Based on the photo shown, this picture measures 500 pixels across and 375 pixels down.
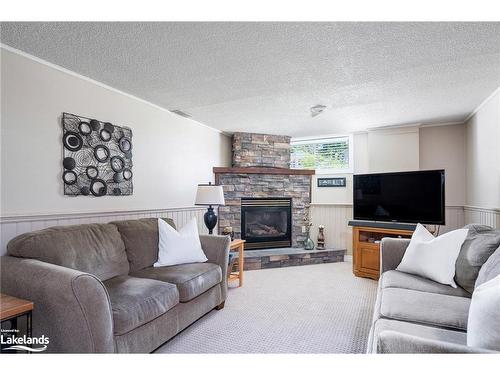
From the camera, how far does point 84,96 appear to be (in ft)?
8.62

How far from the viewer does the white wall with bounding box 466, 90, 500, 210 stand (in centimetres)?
295

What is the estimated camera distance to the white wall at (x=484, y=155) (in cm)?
295

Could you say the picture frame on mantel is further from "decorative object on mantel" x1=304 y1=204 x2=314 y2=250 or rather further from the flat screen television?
the flat screen television

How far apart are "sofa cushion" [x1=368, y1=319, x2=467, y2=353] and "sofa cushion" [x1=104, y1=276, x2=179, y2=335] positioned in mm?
1308

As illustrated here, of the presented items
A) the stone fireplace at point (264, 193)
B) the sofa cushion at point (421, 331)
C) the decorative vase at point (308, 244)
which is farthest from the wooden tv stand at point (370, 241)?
the sofa cushion at point (421, 331)

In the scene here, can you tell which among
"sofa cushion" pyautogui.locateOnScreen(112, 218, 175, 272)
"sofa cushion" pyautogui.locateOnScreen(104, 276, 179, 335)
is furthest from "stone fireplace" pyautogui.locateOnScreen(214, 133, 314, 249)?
"sofa cushion" pyautogui.locateOnScreen(104, 276, 179, 335)

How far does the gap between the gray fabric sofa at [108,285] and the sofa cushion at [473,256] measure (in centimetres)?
191

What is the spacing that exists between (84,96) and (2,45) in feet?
2.17

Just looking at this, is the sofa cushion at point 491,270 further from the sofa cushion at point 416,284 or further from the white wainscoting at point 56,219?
the white wainscoting at point 56,219

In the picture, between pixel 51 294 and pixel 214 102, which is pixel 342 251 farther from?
pixel 51 294

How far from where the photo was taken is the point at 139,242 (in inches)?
101

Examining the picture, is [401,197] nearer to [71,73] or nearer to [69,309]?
[69,309]

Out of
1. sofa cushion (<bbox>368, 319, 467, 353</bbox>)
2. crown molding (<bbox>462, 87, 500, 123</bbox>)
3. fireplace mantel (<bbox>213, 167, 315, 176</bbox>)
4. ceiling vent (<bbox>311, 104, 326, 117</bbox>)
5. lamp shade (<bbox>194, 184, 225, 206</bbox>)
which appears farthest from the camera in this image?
fireplace mantel (<bbox>213, 167, 315, 176</bbox>)

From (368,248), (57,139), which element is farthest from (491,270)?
(57,139)
